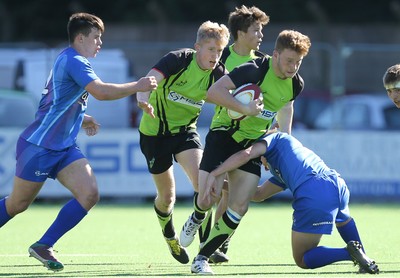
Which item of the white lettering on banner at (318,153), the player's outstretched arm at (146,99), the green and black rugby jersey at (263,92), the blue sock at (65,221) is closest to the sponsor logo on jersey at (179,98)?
the player's outstretched arm at (146,99)

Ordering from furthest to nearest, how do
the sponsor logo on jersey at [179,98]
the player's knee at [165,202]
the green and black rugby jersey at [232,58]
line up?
the green and black rugby jersey at [232,58] → the player's knee at [165,202] → the sponsor logo on jersey at [179,98]

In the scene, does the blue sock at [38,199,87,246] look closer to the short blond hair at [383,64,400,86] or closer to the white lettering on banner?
the short blond hair at [383,64,400,86]

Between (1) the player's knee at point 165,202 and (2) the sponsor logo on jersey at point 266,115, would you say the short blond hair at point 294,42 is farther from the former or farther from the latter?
(1) the player's knee at point 165,202

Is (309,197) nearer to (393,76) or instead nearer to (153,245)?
(393,76)

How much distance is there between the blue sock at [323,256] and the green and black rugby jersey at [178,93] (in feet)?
6.48

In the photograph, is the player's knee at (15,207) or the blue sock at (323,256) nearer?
the blue sock at (323,256)

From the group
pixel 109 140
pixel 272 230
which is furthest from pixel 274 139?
pixel 109 140

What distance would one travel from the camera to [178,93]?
352 inches

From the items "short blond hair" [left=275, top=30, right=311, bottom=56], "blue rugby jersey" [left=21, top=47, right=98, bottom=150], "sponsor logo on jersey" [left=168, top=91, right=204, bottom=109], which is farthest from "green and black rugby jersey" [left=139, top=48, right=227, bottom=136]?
"short blond hair" [left=275, top=30, right=311, bottom=56]

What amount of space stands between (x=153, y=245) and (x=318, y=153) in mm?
6073

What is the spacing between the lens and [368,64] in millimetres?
19344

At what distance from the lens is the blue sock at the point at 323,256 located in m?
7.46

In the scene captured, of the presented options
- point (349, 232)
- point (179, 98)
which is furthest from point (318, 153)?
point (349, 232)

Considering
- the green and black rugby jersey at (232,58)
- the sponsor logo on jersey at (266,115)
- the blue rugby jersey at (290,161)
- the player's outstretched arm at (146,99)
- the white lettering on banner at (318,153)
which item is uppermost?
the green and black rugby jersey at (232,58)
